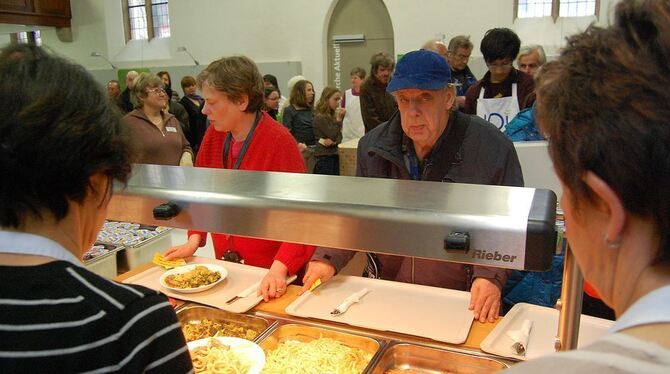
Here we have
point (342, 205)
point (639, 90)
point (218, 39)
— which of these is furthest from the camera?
point (218, 39)

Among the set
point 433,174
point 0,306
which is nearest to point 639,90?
point 0,306

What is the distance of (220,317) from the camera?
1634 millimetres

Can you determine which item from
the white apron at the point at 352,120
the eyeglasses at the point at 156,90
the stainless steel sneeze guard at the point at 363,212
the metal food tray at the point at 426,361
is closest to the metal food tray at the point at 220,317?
the metal food tray at the point at 426,361

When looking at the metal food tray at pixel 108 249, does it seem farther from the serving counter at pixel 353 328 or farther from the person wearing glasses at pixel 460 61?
the person wearing glasses at pixel 460 61

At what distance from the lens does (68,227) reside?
796mm

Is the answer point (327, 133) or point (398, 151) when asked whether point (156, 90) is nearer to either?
point (327, 133)

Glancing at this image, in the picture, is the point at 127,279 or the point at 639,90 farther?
the point at 127,279

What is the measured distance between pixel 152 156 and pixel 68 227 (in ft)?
11.1

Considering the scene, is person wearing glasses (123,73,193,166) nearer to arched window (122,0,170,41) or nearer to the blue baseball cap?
the blue baseball cap

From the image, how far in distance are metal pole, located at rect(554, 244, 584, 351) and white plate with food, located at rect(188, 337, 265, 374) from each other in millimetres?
688

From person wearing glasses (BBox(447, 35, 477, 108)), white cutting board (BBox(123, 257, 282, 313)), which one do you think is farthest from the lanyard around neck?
person wearing glasses (BBox(447, 35, 477, 108))

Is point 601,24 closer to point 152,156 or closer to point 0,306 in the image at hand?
point 0,306

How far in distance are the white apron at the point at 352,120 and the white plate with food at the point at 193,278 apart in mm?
4503

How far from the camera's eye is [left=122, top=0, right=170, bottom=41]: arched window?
11.0 m
